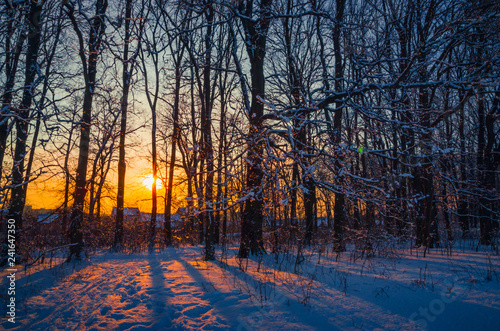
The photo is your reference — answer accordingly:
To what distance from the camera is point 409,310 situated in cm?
330

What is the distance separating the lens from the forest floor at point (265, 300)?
10.2 ft

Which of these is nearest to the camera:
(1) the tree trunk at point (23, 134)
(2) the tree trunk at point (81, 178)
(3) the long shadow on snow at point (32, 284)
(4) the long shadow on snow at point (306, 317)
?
(4) the long shadow on snow at point (306, 317)

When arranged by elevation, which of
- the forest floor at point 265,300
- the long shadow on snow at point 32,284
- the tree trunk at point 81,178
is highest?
the tree trunk at point 81,178

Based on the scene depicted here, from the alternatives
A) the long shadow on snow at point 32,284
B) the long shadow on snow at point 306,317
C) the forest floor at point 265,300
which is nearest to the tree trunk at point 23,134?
the long shadow on snow at point 32,284

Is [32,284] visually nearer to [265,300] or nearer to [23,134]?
[23,134]

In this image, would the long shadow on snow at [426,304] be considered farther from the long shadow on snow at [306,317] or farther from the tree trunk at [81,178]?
the tree trunk at [81,178]

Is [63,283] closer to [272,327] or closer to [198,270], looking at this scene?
[198,270]

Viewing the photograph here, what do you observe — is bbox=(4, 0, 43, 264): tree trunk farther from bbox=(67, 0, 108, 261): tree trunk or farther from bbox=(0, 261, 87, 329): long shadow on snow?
bbox=(0, 261, 87, 329): long shadow on snow

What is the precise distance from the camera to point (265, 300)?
3715mm

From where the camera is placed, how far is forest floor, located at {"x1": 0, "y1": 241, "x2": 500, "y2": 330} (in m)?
3.11

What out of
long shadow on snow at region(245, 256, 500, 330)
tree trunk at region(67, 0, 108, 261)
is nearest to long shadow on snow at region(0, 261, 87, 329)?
tree trunk at region(67, 0, 108, 261)

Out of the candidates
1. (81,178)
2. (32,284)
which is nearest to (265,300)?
(32,284)

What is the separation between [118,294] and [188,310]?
1.67m

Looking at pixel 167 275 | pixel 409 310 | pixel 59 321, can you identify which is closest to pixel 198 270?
pixel 167 275
